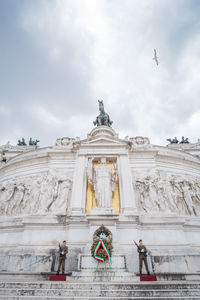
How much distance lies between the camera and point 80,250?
9414mm

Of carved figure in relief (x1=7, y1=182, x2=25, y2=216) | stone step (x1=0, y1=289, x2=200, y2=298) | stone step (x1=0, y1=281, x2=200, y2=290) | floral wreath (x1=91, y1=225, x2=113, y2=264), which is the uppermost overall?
carved figure in relief (x1=7, y1=182, x2=25, y2=216)

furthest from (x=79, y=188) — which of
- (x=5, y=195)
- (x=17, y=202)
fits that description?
(x=5, y=195)

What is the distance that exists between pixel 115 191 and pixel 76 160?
390 centimetres

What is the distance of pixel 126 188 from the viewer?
1198cm

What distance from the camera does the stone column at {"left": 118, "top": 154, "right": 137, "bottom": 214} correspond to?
11.1 metres

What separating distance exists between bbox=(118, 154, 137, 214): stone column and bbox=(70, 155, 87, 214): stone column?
8.35 ft

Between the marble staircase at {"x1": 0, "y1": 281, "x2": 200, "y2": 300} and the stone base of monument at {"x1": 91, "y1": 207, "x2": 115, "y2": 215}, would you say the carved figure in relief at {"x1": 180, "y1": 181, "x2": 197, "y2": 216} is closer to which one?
the stone base of monument at {"x1": 91, "y1": 207, "x2": 115, "y2": 215}

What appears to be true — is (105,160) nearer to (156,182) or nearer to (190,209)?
(156,182)

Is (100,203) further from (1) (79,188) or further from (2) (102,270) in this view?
(2) (102,270)

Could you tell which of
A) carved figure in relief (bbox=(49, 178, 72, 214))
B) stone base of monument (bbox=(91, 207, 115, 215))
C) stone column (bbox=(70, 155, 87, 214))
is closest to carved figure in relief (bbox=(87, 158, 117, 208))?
stone column (bbox=(70, 155, 87, 214))

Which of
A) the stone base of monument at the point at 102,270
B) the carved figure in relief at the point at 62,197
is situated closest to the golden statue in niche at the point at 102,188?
the carved figure in relief at the point at 62,197

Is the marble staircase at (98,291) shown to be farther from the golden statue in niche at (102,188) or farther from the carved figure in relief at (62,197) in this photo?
the carved figure in relief at (62,197)

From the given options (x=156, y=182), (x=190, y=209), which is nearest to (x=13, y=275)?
(x=156, y=182)

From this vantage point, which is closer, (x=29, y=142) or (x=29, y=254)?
(x=29, y=254)
